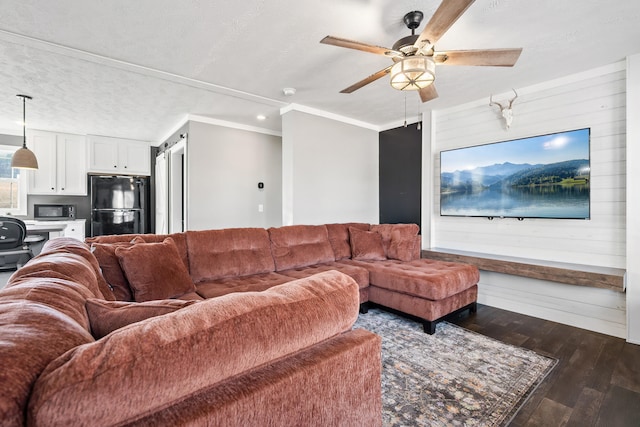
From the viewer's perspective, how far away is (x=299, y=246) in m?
3.35

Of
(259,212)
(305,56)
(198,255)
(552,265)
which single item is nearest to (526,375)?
(552,265)

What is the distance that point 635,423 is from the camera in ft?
5.28

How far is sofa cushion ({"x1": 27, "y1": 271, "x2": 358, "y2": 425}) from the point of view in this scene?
0.48 m

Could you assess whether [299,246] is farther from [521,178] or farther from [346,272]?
[521,178]

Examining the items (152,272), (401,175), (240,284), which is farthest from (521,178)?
(152,272)

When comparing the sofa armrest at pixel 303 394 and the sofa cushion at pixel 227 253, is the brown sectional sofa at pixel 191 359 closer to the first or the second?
the sofa armrest at pixel 303 394

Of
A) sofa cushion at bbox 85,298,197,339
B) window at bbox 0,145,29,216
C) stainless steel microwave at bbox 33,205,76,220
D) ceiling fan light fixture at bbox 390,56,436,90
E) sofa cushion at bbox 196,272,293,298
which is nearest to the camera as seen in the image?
sofa cushion at bbox 85,298,197,339

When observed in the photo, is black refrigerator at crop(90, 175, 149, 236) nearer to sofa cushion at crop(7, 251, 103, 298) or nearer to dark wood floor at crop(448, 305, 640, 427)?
sofa cushion at crop(7, 251, 103, 298)

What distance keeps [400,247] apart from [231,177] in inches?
105

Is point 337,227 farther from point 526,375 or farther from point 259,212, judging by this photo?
point 526,375

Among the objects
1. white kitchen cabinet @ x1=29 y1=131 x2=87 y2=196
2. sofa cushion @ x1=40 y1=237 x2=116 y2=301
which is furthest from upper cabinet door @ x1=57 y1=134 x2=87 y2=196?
sofa cushion @ x1=40 y1=237 x2=116 y2=301

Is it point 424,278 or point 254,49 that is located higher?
point 254,49

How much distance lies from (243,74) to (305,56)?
2.41ft

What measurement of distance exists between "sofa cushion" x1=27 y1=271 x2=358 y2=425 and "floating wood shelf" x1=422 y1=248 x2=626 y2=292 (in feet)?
9.84
